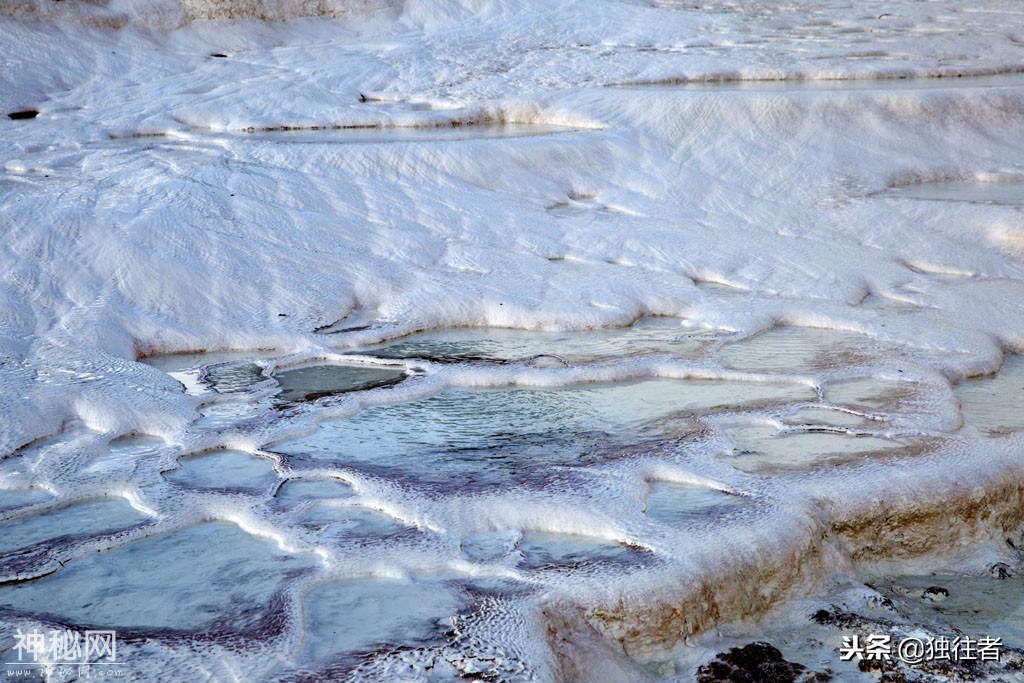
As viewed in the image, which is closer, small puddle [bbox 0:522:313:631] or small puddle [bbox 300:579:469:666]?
small puddle [bbox 300:579:469:666]

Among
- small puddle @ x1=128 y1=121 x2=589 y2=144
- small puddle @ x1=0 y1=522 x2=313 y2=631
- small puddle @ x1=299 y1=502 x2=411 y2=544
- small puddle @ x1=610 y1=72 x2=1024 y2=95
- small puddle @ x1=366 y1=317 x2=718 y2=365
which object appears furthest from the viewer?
small puddle @ x1=610 y1=72 x2=1024 y2=95

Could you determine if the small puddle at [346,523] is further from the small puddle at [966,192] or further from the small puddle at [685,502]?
the small puddle at [966,192]

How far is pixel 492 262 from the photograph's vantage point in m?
4.70

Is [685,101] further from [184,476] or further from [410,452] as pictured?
[184,476]

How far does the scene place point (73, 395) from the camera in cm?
343

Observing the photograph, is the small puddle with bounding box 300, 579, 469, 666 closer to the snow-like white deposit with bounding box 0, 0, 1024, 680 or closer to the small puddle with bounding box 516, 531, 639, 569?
the snow-like white deposit with bounding box 0, 0, 1024, 680

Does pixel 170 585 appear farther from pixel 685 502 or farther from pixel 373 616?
pixel 685 502

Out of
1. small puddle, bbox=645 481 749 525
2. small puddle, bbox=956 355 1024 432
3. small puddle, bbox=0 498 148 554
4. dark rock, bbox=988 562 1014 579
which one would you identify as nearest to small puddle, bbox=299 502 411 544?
small puddle, bbox=0 498 148 554

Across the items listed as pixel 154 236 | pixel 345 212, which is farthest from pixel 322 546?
pixel 345 212

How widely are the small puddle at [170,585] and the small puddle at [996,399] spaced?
7.07 ft

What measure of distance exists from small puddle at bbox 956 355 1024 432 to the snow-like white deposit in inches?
2.5

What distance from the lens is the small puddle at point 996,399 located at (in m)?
3.33

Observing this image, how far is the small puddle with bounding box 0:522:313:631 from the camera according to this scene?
7.80 feet

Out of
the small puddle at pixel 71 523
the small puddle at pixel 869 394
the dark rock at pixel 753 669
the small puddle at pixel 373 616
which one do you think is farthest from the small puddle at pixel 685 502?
the small puddle at pixel 71 523
